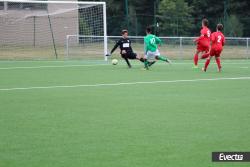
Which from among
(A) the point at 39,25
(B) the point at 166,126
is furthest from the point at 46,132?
(A) the point at 39,25

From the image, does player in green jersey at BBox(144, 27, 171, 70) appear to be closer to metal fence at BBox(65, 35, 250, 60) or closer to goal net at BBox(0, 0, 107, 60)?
goal net at BBox(0, 0, 107, 60)

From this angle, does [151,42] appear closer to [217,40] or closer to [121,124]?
[217,40]

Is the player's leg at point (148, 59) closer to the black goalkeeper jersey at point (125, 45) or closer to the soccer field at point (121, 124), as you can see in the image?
the black goalkeeper jersey at point (125, 45)

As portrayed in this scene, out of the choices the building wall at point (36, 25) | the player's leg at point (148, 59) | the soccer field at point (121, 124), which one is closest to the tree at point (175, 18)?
the building wall at point (36, 25)

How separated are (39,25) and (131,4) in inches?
390

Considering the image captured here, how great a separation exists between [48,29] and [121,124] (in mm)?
30861

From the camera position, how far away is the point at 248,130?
339 inches

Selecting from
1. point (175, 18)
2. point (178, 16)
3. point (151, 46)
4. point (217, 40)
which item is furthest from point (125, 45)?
point (178, 16)

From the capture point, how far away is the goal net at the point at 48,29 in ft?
110

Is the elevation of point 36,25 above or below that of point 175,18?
below

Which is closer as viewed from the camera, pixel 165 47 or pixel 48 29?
pixel 165 47

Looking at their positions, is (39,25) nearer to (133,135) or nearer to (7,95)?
(7,95)

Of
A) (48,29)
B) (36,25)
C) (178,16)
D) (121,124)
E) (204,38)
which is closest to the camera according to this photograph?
(121,124)

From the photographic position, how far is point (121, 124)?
9.12 m
